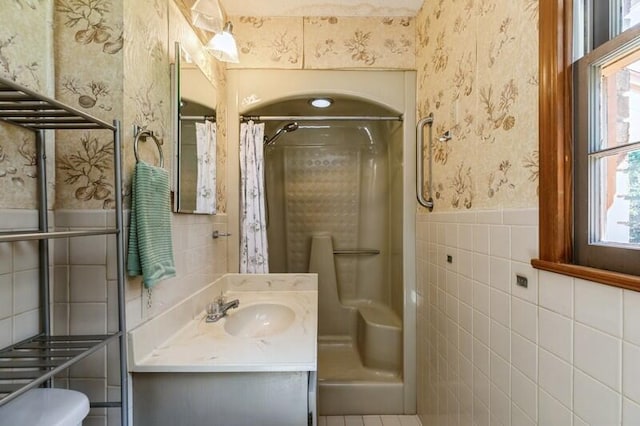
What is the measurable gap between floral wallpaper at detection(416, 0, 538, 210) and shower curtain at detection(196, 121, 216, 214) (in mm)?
1196

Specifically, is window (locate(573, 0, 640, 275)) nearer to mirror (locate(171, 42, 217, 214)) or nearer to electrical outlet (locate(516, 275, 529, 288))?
electrical outlet (locate(516, 275, 529, 288))

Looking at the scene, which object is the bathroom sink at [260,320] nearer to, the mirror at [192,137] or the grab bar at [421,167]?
the mirror at [192,137]

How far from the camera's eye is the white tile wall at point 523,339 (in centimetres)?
71

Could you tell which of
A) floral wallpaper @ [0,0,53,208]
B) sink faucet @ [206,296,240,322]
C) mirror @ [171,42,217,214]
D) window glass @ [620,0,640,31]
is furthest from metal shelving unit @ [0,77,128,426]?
window glass @ [620,0,640,31]

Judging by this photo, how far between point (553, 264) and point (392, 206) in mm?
1824

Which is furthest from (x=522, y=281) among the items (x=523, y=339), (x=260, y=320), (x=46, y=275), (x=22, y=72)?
(x=22, y=72)

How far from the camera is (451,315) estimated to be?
1.55 metres

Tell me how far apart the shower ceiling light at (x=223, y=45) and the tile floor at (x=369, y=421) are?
211cm

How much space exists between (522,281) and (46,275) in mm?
1394

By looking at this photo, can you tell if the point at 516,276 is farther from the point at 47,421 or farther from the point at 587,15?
the point at 47,421

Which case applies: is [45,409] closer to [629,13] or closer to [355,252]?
[629,13]

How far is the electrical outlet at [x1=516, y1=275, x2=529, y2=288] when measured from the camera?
101 cm

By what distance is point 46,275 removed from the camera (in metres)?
0.93

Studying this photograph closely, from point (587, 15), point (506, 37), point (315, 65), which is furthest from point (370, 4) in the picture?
point (587, 15)
